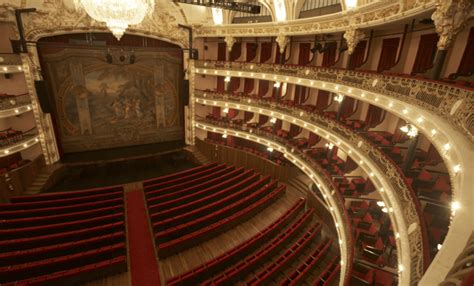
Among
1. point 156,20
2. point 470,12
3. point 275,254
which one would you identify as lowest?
point 275,254

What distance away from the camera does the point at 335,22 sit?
10922mm

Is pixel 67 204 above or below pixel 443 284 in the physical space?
below

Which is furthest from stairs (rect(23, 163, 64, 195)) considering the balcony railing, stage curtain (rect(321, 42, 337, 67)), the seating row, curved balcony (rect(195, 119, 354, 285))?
stage curtain (rect(321, 42, 337, 67))

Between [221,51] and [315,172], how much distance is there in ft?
39.4

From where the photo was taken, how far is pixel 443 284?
192 cm

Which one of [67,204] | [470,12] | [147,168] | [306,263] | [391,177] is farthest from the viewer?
[147,168]

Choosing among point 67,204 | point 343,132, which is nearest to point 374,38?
point 343,132

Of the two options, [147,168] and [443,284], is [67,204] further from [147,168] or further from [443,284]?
[443,284]

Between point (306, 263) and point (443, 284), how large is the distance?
27.3 ft

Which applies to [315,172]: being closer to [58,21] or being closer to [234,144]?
[234,144]

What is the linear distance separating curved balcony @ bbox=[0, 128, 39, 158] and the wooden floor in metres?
9.82

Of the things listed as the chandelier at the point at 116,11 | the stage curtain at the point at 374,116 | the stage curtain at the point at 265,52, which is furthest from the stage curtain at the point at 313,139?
the chandelier at the point at 116,11

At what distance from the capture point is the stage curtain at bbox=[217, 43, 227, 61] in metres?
18.6

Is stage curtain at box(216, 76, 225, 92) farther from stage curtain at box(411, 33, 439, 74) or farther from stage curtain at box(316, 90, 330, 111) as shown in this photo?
stage curtain at box(411, 33, 439, 74)
